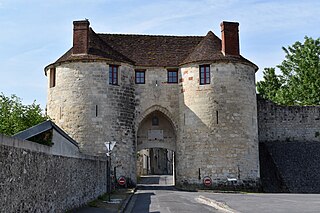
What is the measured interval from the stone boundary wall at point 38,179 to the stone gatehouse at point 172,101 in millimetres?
11493

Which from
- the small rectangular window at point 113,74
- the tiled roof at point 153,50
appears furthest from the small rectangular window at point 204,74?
the small rectangular window at point 113,74

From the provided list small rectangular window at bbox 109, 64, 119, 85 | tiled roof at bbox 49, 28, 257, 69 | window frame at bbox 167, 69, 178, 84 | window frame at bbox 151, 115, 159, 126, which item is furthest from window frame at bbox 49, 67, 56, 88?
window frame at bbox 167, 69, 178, 84

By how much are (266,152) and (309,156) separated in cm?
273

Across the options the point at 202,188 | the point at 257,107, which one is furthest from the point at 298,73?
the point at 202,188

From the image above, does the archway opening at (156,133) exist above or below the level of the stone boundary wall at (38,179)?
above

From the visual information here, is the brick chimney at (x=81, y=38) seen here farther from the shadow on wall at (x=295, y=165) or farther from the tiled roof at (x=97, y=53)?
the shadow on wall at (x=295, y=165)

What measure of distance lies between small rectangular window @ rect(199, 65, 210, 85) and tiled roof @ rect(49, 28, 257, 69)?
0.50 metres

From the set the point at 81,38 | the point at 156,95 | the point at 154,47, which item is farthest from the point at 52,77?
the point at 154,47

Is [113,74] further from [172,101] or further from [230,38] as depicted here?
[230,38]

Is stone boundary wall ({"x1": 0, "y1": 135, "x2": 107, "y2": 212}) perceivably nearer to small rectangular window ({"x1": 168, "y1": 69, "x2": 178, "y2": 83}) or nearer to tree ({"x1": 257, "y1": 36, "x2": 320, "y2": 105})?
small rectangular window ({"x1": 168, "y1": 69, "x2": 178, "y2": 83})

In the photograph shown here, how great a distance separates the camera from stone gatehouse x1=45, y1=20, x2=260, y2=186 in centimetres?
2667

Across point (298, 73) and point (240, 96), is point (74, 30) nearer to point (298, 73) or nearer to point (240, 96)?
point (240, 96)

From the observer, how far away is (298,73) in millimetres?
44125

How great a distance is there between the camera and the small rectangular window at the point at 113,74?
27.5 metres
